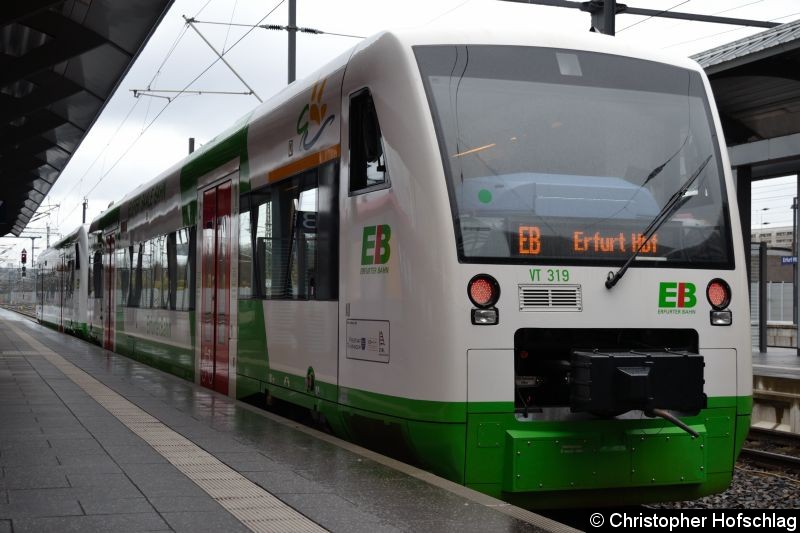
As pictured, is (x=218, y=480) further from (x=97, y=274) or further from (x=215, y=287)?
(x=97, y=274)

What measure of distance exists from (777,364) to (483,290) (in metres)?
13.9

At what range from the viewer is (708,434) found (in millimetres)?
6359

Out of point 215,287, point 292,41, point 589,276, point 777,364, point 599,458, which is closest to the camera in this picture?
point 599,458

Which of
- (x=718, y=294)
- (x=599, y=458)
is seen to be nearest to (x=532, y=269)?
(x=599, y=458)

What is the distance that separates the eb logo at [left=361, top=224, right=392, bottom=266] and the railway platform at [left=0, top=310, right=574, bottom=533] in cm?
131

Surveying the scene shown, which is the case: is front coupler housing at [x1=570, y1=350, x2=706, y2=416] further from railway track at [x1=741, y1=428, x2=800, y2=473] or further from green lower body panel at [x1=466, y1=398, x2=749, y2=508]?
railway track at [x1=741, y1=428, x2=800, y2=473]

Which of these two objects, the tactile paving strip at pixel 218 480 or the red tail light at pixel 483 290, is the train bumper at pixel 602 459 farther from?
the tactile paving strip at pixel 218 480

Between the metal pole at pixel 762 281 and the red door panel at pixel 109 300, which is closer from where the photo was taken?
the metal pole at pixel 762 281

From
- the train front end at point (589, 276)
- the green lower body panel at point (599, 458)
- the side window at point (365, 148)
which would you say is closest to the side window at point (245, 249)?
the side window at point (365, 148)

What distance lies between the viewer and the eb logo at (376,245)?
20.8 feet

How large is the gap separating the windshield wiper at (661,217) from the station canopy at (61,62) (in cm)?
733

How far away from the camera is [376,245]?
650 centimetres

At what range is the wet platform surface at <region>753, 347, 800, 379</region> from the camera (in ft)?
51.6

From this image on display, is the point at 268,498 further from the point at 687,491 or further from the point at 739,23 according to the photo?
the point at 739,23
